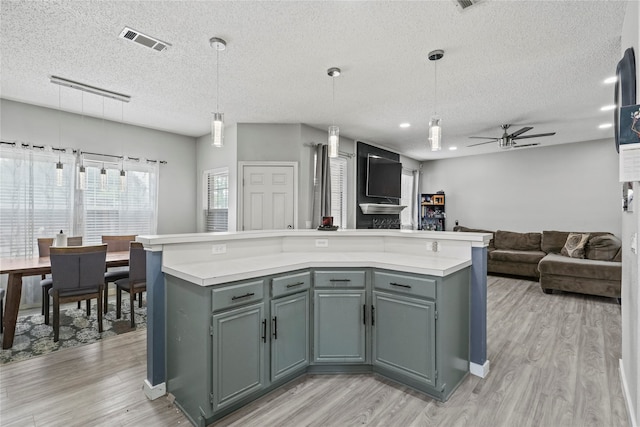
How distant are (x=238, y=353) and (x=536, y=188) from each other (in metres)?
7.25

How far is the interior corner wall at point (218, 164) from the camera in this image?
16.7ft

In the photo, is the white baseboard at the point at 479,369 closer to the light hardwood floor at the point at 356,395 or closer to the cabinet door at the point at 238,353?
the light hardwood floor at the point at 356,395

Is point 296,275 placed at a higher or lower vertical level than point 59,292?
higher

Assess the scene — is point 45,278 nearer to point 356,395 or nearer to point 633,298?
point 356,395

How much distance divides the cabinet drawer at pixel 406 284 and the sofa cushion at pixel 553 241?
5.37 meters

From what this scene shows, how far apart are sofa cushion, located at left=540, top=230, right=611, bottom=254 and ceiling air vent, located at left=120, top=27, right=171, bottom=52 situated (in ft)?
23.0

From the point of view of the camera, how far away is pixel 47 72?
324cm

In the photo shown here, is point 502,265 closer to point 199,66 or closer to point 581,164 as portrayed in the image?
point 581,164

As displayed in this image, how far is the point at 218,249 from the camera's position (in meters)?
2.57

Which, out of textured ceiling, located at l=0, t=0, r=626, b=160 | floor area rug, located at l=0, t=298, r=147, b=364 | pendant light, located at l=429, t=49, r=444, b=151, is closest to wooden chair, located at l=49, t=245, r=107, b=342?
floor area rug, located at l=0, t=298, r=147, b=364

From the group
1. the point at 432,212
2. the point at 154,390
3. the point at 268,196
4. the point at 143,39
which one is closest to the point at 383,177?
the point at 432,212

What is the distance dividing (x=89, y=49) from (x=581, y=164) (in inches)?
321

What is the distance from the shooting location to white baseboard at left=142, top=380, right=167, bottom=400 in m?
2.22

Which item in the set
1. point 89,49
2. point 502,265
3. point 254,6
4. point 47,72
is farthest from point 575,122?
point 47,72
